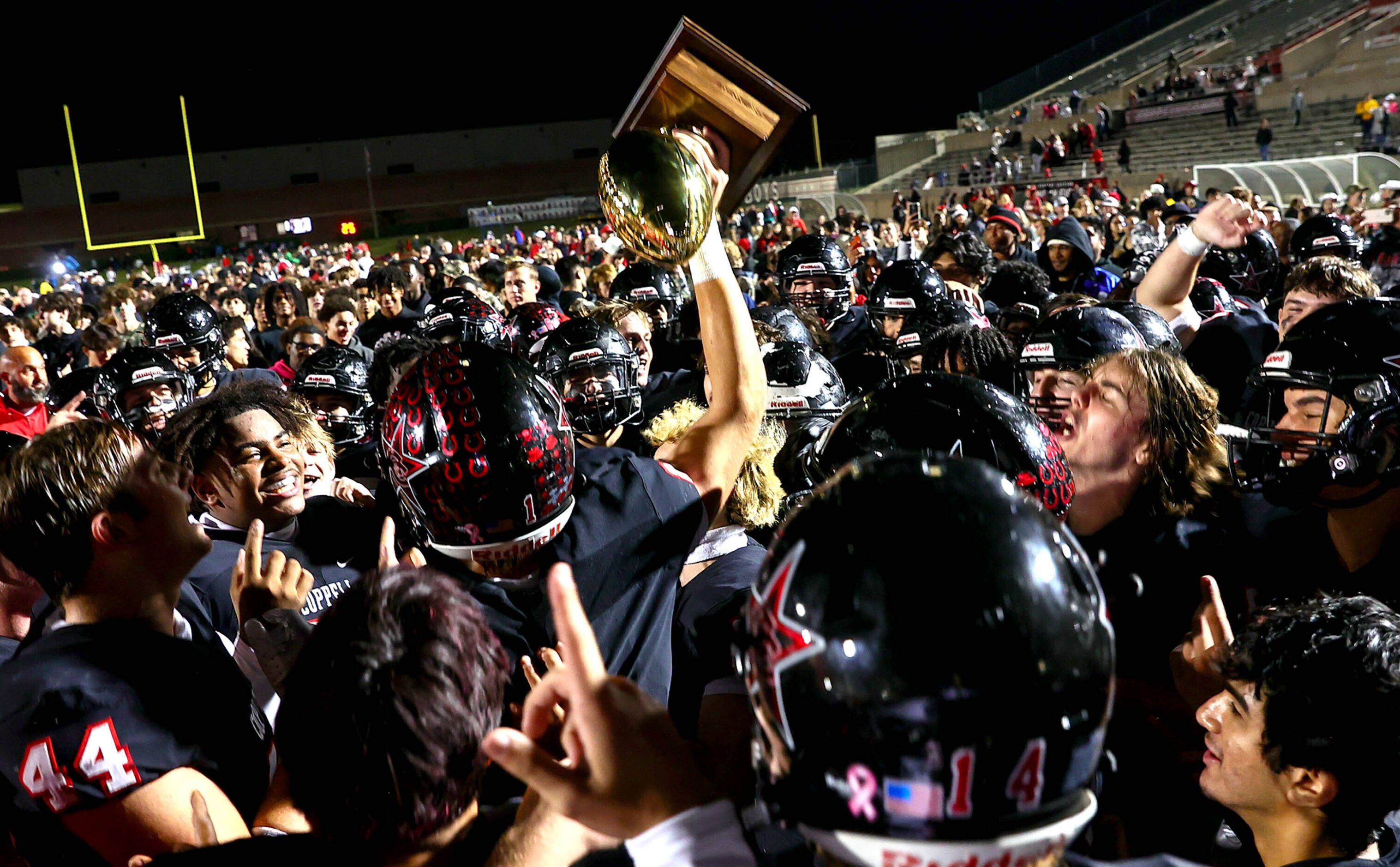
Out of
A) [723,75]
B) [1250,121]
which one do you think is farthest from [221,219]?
[723,75]

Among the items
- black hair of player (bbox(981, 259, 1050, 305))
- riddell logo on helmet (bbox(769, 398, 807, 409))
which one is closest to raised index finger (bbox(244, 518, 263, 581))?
riddell logo on helmet (bbox(769, 398, 807, 409))

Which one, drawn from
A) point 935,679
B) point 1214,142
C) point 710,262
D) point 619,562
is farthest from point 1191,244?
point 1214,142

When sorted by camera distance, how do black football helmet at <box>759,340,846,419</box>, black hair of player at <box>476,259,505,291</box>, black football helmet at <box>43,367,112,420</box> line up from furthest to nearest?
black hair of player at <box>476,259,505,291</box>
black football helmet at <box>43,367,112,420</box>
black football helmet at <box>759,340,846,419</box>

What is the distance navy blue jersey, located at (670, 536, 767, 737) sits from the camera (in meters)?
2.39

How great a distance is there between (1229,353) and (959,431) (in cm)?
347

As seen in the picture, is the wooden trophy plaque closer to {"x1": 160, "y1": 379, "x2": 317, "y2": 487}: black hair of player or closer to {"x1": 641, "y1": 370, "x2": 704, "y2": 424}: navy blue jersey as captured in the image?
{"x1": 160, "y1": 379, "x2": 317, "y2": 487}: black hair of player

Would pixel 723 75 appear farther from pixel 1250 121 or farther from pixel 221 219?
pixel 221 219

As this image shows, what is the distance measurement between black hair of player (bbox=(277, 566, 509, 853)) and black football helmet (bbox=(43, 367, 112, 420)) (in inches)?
156

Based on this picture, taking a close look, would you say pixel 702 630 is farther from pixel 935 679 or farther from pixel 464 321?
pixel 464 321

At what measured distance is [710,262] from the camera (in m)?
2.19

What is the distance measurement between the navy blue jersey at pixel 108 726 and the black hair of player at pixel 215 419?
113 centimetres

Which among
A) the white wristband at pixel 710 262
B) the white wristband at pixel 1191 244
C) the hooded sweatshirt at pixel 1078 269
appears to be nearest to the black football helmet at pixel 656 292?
the hooded sweatshirt at pixel 1078 269

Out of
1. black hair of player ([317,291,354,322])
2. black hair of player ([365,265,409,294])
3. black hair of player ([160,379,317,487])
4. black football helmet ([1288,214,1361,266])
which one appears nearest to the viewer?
black hair of player ([160,379,317,487])

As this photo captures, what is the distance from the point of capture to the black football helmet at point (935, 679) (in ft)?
3.21
